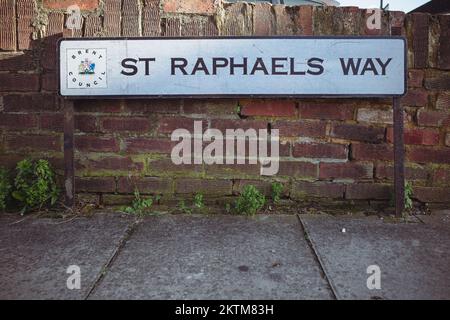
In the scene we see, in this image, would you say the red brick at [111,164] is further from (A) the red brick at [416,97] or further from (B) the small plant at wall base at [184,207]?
(A) the red brick at [416,97]

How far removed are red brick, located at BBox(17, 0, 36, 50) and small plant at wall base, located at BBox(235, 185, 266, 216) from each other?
1.66 meters

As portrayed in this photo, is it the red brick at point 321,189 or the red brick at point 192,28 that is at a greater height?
the red brick at point 192,28

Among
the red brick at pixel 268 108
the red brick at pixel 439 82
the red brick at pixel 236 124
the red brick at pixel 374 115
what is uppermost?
the red brick at pixel 439 82

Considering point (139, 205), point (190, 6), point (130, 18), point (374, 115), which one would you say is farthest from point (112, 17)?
point (374, 115)

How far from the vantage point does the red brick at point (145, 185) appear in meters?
2.54

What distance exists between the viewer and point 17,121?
2.51m

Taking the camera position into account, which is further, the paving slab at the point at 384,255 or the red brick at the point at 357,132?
the red brick at the point at 357,132

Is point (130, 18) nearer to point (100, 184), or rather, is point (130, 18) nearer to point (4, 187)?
point (100, 184)

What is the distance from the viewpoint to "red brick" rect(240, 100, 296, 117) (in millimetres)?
2484

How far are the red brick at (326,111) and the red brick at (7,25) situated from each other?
1866 mm

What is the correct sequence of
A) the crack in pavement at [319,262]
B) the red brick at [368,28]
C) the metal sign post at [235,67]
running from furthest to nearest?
the red brick at [368,28] → the metal sign post at [235,67] → the crack in pavement at [319,262]

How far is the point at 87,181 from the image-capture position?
2.54 metres

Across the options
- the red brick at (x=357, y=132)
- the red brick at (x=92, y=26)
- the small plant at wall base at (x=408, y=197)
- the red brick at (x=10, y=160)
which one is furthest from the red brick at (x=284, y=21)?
the red brick at (x=10, y=160)

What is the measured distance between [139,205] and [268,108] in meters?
1.03
